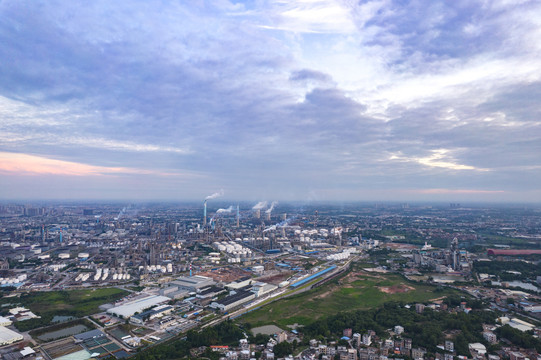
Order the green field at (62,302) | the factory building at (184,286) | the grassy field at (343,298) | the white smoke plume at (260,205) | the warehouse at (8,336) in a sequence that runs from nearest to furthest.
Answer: the warehouse at (8,336), the grassy field at (343,298), the green field at (62,302), the factory building at (184,286), the white smoke plume at (260,205)

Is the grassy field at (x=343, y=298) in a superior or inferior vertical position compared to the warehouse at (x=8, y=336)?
inferior

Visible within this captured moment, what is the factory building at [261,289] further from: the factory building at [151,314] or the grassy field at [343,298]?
the factory building at [151,314]

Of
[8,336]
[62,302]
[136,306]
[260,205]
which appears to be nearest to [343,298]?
[136,306]

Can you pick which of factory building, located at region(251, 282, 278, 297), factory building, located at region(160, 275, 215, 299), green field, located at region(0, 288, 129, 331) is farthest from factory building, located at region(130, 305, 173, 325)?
factory building, located at region(251, 282, 278, 297)

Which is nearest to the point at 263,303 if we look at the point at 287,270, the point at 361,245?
the point at 287,270

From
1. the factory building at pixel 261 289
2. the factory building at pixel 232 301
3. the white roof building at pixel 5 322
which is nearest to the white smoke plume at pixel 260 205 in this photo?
the factory building at pixel 261 289

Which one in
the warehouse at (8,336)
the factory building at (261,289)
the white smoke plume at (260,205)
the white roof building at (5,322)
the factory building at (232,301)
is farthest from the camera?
the white smoke plume at (260,205)

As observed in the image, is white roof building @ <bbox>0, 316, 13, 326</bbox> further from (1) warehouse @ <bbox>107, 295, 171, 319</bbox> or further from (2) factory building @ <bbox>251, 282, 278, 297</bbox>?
(2) factory building @ <bbox>251, 282, 278, 297</bbox>

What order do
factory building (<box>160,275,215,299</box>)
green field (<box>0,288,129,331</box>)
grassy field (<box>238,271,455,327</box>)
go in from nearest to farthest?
grassy field (<box>238,271,455,327</box>) < green field (<box>0,288,129,331</box>) < factory building (<box>160,275,215,299</box>)
